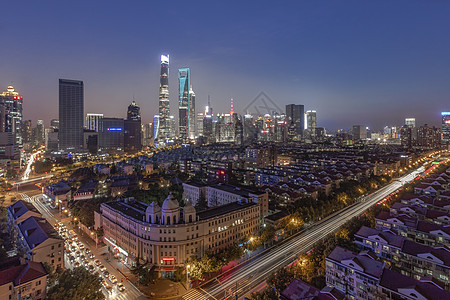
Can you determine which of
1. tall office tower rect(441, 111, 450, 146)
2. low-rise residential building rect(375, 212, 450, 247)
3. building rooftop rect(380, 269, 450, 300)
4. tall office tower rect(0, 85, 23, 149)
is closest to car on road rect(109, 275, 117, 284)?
building rooftop rect(380, 269, 450, 300)

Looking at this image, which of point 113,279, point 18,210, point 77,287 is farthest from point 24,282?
point 18,210

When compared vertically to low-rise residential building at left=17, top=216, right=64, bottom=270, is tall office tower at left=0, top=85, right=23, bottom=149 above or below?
above

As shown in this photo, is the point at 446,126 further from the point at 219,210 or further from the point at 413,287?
the point at 219,210

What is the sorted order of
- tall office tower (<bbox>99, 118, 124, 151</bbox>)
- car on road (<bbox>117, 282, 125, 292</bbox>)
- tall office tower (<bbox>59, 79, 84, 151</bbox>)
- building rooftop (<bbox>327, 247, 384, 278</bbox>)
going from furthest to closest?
1. tall office tower (<bbox>99, 118, 124, 151</bbox>)
2. tall office tower (<bbox>59, 79, 84, 151</bbox>)
3. car on road (<bbox>117, 282, 125, 292</bbox>)
4. building rooftop (<bbox>327, 247, 384, 278</bbox>)

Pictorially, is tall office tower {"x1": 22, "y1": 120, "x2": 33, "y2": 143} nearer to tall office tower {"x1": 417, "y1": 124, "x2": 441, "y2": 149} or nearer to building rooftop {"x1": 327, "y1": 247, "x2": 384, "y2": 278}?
building rooftop {"x1": 327, "y1": 247, "x2": 384, "y2": 278}

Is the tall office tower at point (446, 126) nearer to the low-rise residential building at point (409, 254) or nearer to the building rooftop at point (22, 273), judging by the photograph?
the low-rise residential building at point (409, 254)

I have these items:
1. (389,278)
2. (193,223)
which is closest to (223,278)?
(193,223)
